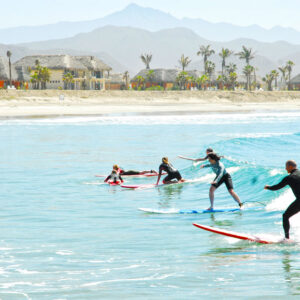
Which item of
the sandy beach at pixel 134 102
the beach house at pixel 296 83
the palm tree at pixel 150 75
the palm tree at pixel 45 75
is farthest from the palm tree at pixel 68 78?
the beach house at pixel 296 83

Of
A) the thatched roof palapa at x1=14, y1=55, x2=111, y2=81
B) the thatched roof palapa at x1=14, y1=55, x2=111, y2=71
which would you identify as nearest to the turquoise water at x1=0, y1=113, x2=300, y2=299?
the thatched roof palapa at x1=14, y1=55, x2=111, y2=81

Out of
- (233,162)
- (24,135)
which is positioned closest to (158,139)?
(24,135)

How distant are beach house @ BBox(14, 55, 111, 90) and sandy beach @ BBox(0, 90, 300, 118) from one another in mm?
19364

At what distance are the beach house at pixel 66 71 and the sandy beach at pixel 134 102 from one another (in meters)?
19.4

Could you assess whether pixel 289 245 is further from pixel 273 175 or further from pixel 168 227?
pixel 273 175

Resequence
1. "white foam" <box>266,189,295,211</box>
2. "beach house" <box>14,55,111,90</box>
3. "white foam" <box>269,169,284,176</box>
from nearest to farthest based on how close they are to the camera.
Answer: "white foam" <box>266,189,295,211</box>
"white foam" <box>269,169,284,176</box>
"beach house" <box>14,55,111,90</box>

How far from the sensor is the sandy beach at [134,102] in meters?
81.6

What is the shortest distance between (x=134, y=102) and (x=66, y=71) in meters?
24.6

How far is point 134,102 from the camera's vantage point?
95938 millimetres

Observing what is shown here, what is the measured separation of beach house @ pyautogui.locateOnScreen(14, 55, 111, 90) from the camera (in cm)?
11362

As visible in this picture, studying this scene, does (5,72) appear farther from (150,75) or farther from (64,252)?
(64,252)

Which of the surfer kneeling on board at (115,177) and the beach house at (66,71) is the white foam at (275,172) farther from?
the beach house at (66,71)

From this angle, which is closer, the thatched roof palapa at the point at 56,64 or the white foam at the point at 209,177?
the white foam at the point at 209,177

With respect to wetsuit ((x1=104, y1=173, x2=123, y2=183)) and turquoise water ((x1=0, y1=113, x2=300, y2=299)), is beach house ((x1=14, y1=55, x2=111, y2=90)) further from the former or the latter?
wetsuit ((x1=104, y1=173, x2=123, y2=183))
